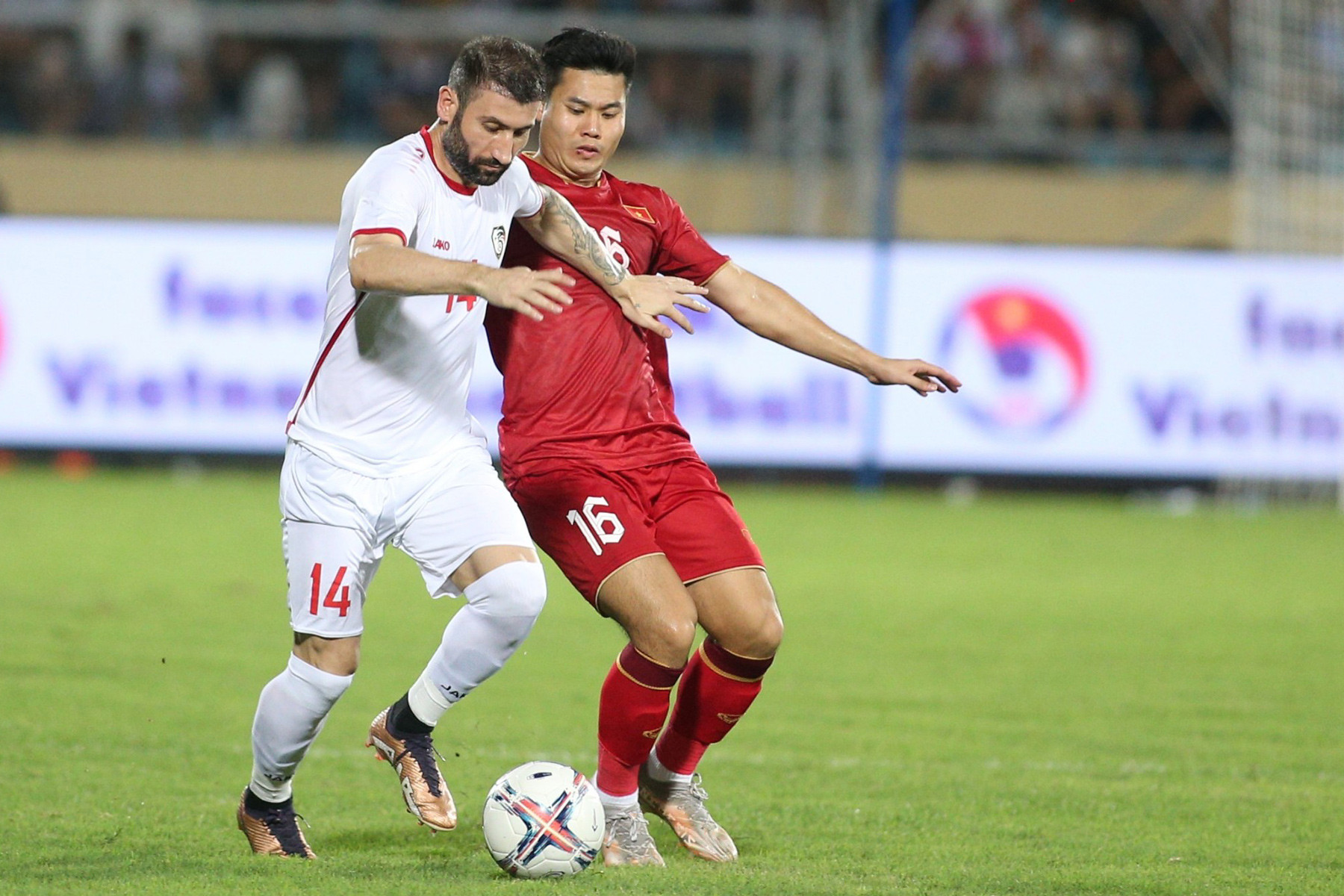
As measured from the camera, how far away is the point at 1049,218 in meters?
18.1

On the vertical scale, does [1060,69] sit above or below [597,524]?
above

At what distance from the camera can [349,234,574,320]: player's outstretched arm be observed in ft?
14.1

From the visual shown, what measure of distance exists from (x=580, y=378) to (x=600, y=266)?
1.09 ft

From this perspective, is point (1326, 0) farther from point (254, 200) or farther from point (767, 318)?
point (767, 318)

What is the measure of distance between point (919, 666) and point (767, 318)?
3312 mm

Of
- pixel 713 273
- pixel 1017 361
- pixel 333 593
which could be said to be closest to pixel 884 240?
pixel 1017 361

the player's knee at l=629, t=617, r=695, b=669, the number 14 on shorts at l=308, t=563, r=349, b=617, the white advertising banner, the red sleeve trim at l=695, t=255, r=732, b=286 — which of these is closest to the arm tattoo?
the red sleeve trim at l=695, t=255, r=732, b=286

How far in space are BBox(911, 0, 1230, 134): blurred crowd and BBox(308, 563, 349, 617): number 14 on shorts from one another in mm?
14331

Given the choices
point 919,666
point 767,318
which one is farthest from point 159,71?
point 767,318

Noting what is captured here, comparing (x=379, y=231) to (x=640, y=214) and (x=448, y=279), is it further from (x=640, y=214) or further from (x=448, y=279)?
(x=640, y=214)

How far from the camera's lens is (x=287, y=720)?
495 centimetres

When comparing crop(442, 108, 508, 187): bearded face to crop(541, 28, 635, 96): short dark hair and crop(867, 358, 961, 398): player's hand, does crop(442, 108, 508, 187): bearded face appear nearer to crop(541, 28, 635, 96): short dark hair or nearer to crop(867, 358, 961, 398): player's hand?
crop(541, 28, 635, 96): short dark hair

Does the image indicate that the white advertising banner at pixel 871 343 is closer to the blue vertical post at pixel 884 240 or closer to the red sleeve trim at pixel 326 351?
the blue vertical post at pixel 884 240

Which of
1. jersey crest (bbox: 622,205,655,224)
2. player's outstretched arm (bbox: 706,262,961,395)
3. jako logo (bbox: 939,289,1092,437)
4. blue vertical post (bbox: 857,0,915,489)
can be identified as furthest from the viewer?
blue vertical post (bbox: 857,0,915,489)
